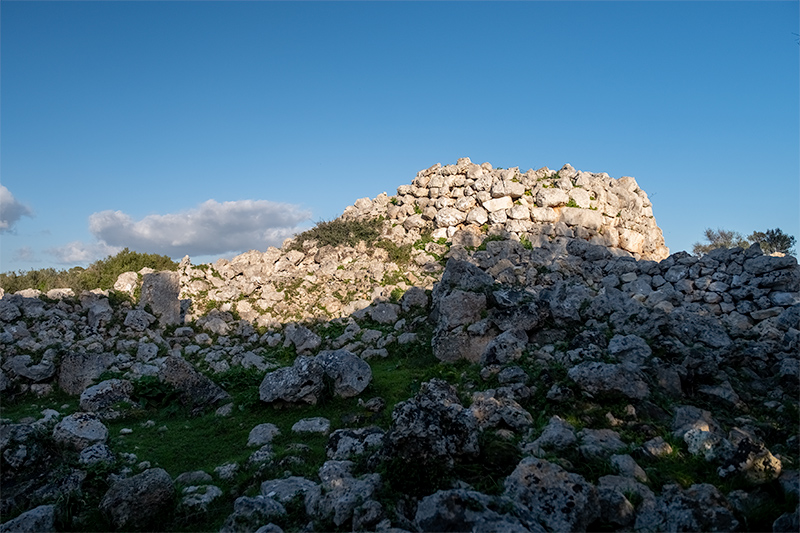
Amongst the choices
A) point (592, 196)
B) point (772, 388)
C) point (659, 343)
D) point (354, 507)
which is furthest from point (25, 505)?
point (592, 196)

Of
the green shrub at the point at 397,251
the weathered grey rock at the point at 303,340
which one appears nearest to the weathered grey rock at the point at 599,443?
the weathered grey rock at the point at 303,340

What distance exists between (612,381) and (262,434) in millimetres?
6092

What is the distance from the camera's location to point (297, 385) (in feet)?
35.4

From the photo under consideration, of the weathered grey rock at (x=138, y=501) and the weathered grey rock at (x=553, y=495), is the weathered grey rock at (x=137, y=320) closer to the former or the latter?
the weathered grey rock at (x=138, y=501)

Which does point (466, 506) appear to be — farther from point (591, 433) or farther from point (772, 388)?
point (772, 388)

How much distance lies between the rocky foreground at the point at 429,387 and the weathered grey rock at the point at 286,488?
4 centimetres

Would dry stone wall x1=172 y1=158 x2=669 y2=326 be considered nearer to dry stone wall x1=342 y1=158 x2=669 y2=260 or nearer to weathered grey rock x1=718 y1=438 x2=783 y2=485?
dry stone wall x1=342 y1=158 x2=669 y2=260

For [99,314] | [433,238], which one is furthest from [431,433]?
[433,238]

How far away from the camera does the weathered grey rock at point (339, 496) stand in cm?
559

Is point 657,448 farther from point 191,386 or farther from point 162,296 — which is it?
point 162,296

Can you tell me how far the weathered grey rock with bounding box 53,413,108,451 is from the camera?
852 cm

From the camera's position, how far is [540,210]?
2181cm

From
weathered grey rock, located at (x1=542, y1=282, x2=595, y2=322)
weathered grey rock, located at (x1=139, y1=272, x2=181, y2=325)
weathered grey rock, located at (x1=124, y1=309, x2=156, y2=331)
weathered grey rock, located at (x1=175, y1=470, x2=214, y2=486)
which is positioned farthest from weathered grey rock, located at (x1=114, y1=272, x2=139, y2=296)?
weathered grey rock, located at (x1=542, y1=282, x2=595, y2=322)

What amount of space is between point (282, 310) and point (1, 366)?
8307 mm
